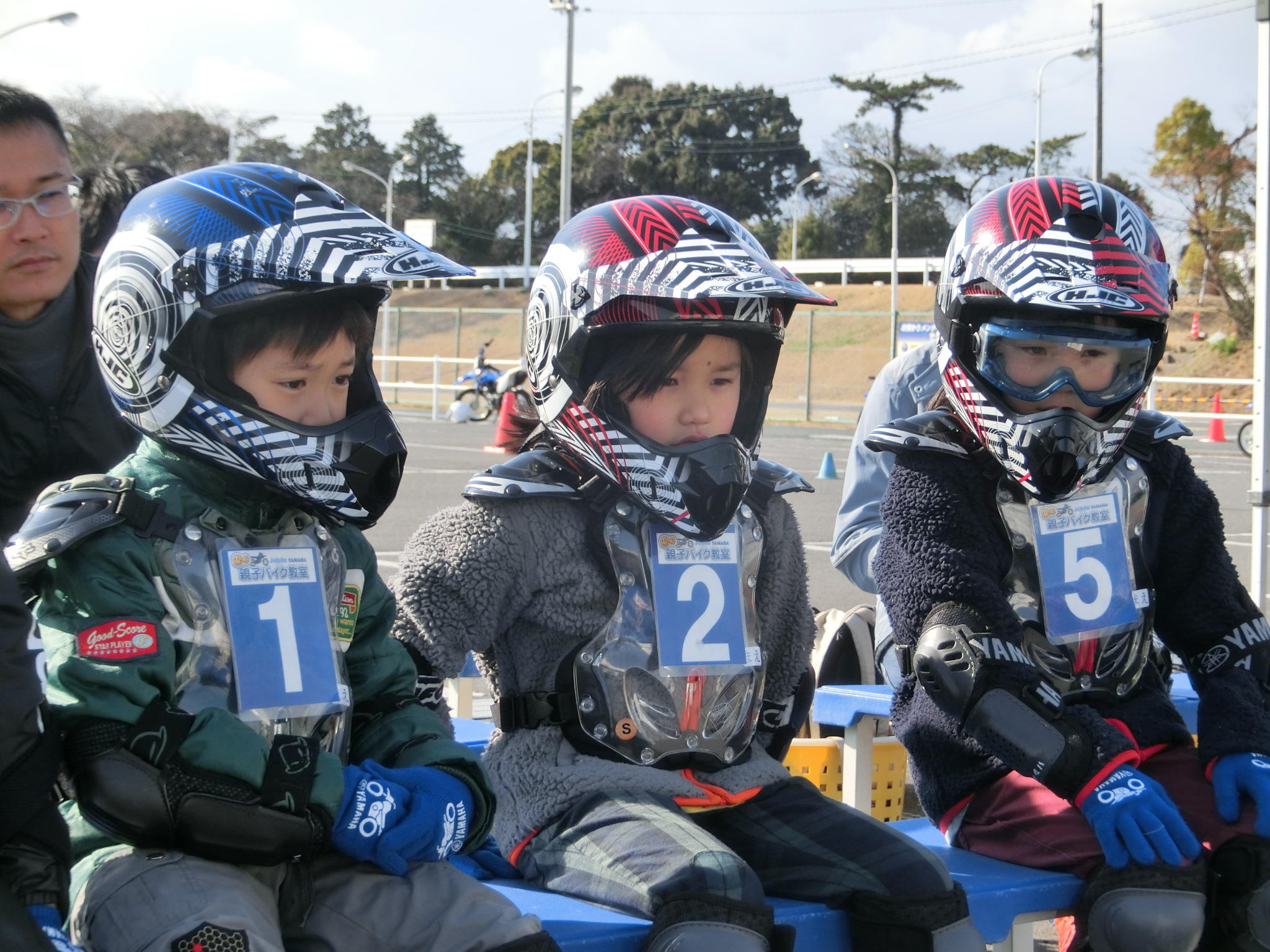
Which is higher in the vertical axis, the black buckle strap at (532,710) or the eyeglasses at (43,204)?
the eyeglasses at (43,204)

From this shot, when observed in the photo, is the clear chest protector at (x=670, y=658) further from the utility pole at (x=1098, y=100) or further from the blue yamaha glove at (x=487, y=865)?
the utility pole at (x=1098, y=100)

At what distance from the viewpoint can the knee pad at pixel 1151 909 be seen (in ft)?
7.99

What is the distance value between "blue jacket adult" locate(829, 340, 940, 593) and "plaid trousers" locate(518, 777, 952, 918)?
1.27 meters

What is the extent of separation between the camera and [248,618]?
2.07 meters

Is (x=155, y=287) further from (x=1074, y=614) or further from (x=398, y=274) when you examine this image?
(x=1074, y=614)

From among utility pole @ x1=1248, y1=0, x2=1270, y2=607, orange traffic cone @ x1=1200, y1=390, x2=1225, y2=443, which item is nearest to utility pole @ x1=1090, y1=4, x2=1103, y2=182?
orange traffic cone @ x1=1200, y1=390, x2=1225, y2=443

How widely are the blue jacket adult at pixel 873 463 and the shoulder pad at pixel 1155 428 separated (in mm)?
676

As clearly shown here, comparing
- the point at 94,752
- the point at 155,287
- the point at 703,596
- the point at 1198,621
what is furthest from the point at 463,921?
the point at 1198,621

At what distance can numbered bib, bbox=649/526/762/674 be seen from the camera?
253 cm

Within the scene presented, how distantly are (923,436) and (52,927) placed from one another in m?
1.90

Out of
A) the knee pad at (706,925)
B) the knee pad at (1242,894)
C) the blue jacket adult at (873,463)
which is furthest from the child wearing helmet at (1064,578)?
the blue jacket adult at (873,463)

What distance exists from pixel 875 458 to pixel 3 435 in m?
2.30

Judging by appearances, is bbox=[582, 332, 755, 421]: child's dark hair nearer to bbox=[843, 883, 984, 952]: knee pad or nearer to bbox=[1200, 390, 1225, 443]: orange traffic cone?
bbox=[843, 883, 984, 952]: knee pad

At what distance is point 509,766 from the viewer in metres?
2.54
